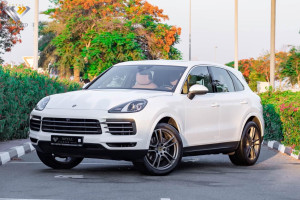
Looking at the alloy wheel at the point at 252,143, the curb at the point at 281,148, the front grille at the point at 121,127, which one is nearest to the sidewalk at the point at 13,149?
the front grille at the point at 121,127

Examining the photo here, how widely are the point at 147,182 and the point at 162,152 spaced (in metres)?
0.79

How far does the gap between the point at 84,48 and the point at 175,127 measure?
46428 mm

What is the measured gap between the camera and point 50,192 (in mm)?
8188

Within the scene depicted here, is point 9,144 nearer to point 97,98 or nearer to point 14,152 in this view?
point 14,152

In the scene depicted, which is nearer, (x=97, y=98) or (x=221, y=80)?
(x=97, y=98)

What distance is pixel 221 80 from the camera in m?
11.8

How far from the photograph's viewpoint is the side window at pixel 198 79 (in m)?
10.8

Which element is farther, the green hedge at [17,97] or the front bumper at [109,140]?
the green hedge at [17,97]

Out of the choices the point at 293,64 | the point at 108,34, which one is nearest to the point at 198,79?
the point at 108,34

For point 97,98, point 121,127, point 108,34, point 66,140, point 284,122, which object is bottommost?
point 284,122

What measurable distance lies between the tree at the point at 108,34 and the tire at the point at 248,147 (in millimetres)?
41710

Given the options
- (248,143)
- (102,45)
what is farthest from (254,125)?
(102,45)

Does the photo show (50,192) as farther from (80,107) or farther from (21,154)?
(21,154)

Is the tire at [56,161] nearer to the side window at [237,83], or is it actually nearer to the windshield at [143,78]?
the windshield at [143,78]
